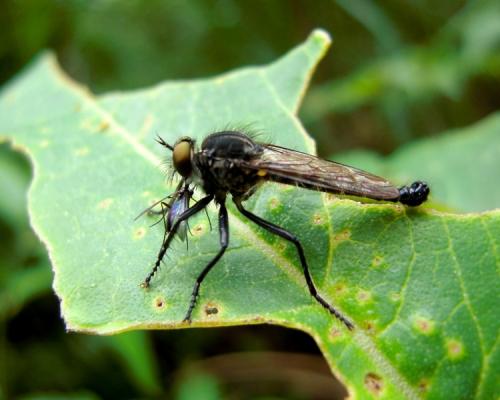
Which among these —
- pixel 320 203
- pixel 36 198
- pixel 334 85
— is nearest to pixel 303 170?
pixel 320 203

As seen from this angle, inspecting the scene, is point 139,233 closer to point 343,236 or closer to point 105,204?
point 105,204

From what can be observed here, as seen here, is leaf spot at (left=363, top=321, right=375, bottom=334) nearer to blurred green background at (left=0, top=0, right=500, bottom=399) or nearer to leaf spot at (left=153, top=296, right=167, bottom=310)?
leaf spot at (left=153, top=296, right=167, bottom=310)

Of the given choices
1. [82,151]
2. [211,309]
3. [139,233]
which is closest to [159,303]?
[211,309]

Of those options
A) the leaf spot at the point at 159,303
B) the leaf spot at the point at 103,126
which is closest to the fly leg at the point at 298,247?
the leaf spot at the point at 159,303

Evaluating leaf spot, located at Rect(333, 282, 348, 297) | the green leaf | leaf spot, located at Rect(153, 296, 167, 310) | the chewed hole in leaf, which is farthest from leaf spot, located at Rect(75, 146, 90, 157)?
the green leaf

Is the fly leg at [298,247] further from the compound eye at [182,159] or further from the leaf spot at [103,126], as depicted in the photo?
the leaf spot at [103,126]

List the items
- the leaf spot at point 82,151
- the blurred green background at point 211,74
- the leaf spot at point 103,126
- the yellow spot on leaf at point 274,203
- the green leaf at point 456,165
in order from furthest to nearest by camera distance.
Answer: the blurred green background at point 211,74 → the green leaf at point 456,165 → the leaf spot at point 103,126 → the leaf spot at point 82,151 → the yellow spot on leaf at point 274,203
